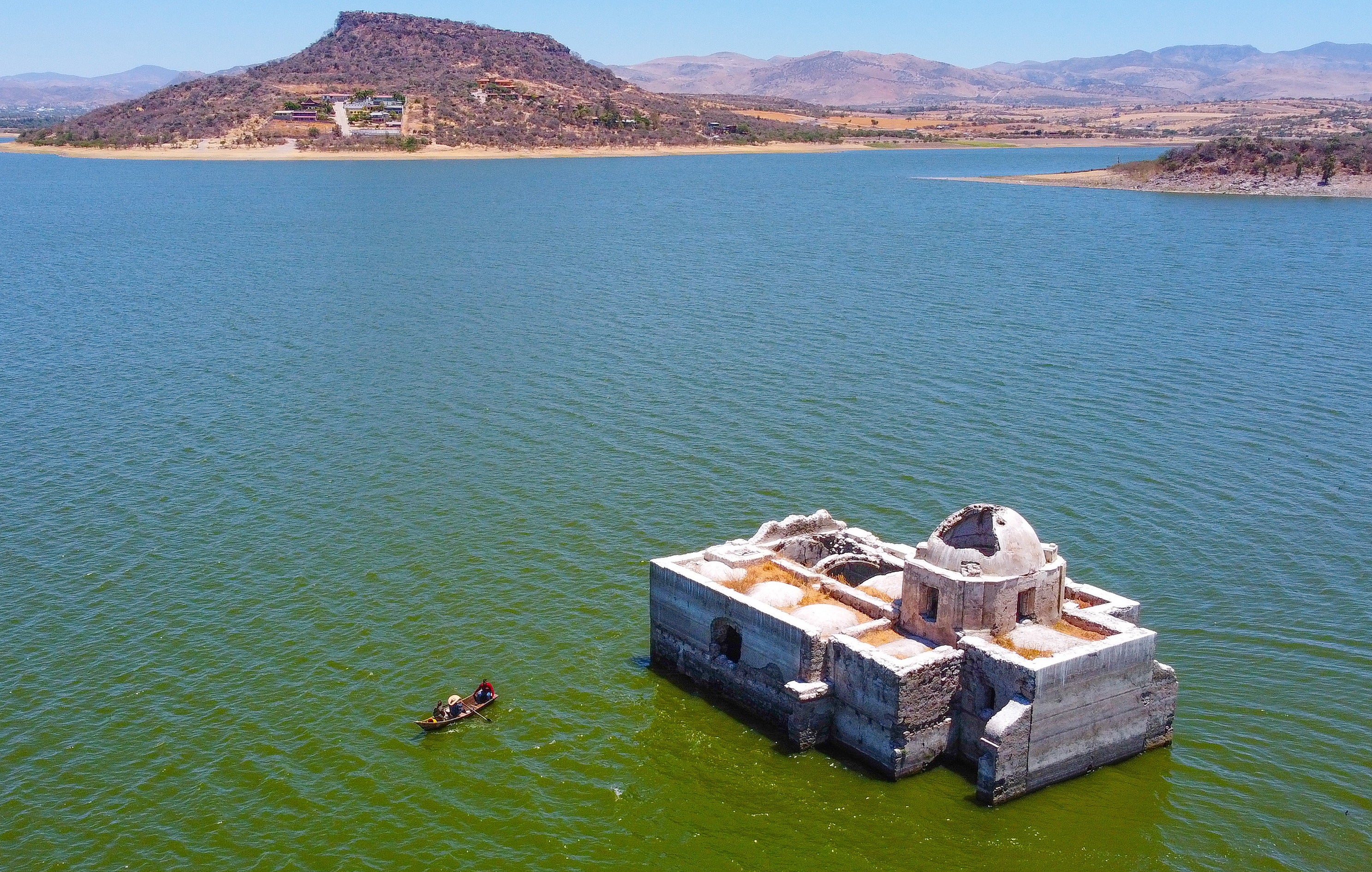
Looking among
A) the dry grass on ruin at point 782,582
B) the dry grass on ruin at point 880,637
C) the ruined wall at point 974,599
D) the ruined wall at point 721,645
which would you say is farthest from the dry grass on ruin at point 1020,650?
the ruined wall at point 721,645

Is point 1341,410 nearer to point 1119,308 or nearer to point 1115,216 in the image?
point 1119,308

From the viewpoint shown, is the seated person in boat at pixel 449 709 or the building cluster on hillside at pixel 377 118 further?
the building cluster on hillside at pixel 377 118

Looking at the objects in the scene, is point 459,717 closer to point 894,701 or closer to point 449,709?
point 449,709

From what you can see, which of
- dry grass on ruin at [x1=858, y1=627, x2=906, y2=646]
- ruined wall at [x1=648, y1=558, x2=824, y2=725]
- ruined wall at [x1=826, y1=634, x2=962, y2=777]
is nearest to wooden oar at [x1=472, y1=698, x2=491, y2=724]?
ruined wall at [x1=648, y1=558, x2=824, y2=725]

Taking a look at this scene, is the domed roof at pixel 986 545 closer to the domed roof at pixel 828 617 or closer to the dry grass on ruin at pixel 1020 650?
the dry grass on ruin at pixel 1020 650

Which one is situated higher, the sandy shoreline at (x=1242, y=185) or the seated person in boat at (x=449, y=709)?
the sandy shoreline at (x=1242, y=185)

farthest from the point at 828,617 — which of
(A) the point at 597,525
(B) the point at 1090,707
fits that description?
(A) the point at 597,525

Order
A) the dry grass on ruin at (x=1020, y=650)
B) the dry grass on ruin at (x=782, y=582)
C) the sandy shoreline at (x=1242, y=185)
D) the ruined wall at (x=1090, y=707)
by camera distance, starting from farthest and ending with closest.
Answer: the sandy shoreline at (x=1242, y=185) < the dry grass on ruin at (x=782, y=582) < the dry grass on ruin at (x=1020, y=650) < the ruined wall at (x=1090, y=707)
